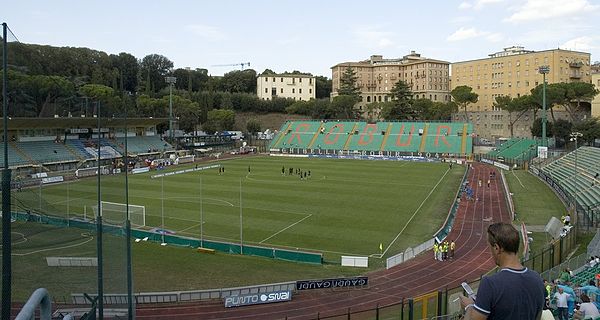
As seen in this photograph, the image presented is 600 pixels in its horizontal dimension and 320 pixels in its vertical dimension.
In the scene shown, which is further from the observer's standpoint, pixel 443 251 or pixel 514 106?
pixel 514 106

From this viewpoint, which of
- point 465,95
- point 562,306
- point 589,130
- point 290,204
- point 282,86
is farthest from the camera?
point 282,86

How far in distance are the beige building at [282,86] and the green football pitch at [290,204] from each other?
78124 millimetres

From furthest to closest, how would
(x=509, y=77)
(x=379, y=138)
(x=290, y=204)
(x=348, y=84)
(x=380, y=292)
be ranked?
(x=348, y=84) < (x=509, y=77) < (x=379, y=138) < (x=290, y=204) < (x=380, y=292)

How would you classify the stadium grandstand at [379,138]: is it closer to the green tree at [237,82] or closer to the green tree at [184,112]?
the green tree at [184,112]

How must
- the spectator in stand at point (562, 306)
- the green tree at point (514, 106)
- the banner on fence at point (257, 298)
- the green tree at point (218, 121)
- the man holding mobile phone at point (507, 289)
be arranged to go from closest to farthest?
1. the man holding mobile phone at point (507, 289)
2. the spectator in stand at point (562, 306)
3. the banner on fence at point (257, 298)
4. the green tree at point (514, 106)
5. the green tree at point (218, 121)

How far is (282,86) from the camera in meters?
138

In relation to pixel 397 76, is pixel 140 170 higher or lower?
lower

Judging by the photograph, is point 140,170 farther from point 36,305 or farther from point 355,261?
point 36,305

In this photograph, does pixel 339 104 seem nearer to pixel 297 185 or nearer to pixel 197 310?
pixel 297 185

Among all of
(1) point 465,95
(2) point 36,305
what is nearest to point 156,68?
(1) point 465,95

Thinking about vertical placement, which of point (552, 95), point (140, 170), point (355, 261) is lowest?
point (355, 261)

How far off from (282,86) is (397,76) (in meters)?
30.8

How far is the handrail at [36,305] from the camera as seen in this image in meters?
3.70

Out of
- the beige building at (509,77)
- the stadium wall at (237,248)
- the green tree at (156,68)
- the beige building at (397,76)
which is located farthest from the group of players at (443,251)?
the beige building at (397,76)
